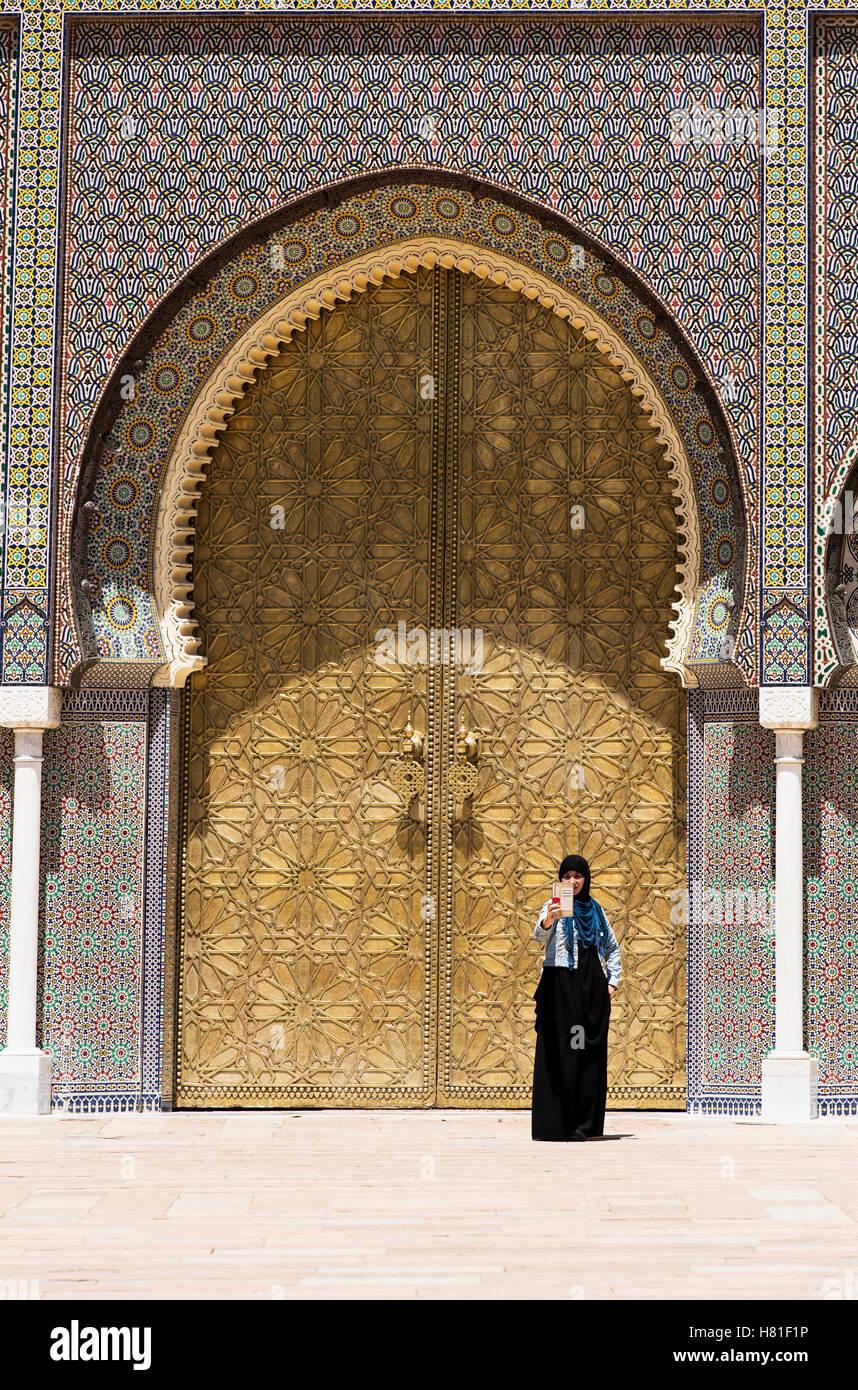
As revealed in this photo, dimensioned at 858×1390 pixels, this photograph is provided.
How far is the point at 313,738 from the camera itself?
19.1ft

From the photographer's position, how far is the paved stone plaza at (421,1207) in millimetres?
3334

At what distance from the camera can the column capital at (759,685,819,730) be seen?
215 inches

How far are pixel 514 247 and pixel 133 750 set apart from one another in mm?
2076

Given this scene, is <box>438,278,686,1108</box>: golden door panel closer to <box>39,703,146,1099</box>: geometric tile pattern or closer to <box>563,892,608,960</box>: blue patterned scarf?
<box>563,892,608,960</box>: blue patterned scarf

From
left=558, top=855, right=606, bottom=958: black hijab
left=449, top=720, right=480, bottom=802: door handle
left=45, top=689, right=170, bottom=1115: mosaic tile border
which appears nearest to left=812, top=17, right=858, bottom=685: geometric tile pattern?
left=558, top=855, right=606, bottom=958: black hijab

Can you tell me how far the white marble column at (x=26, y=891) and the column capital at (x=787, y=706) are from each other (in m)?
2.27

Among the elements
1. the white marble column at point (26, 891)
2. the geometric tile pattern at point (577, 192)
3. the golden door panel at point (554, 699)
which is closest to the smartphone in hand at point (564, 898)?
the golden door panel at point (554, 699)

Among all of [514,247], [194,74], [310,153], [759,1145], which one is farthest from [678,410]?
[759,1145]

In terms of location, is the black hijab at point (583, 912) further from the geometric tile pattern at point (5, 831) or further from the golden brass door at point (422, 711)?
the geometric tile pattern at point (5, 831)

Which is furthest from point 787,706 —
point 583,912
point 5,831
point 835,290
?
point 5,831

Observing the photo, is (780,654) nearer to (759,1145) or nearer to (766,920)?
(766,920)

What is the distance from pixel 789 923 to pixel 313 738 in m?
1.67

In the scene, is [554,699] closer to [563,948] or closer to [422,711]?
[422,711]

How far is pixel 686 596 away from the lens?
18.6ft
